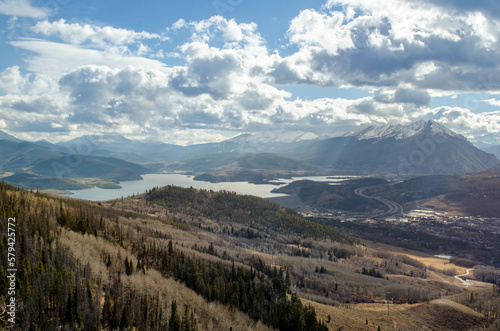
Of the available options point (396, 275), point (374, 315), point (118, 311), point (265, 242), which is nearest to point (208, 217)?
point (265, 242)

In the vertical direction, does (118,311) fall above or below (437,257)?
above

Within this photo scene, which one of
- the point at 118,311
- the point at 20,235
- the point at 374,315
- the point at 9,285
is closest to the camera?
the point at 9,285

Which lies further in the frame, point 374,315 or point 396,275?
point 396,275

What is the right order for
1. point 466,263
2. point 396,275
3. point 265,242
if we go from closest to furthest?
point 396,275 → point 466,263 → point 265,242

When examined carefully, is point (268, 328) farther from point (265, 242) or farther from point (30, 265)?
point (265, 242)

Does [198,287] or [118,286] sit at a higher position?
[118,286]

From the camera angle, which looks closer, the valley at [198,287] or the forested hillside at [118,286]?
the forested hillside at [118,286]

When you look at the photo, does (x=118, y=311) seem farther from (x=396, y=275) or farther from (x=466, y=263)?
(x=466, y=263)

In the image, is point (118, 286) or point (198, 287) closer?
point (118, 286)

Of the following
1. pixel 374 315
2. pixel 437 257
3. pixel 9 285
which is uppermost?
pixel 9 285

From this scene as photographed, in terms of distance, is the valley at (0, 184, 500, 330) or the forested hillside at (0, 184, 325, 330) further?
the valley at (0, 184, 500, 330)
